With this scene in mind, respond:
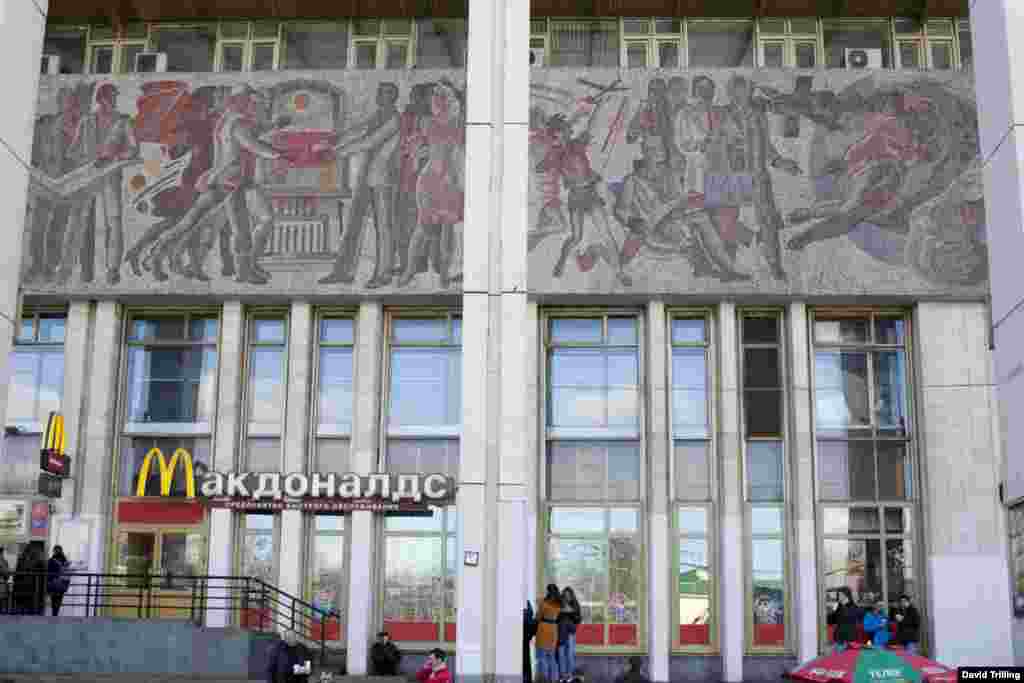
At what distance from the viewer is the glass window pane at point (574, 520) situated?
28.4 m

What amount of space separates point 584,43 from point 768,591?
42.2 feet

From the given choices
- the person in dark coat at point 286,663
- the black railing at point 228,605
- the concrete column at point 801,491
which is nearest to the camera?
the person in dark coat at point 286,663

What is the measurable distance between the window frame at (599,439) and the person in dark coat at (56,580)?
30.8 feet

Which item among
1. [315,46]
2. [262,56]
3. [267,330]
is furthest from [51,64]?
[267,330]

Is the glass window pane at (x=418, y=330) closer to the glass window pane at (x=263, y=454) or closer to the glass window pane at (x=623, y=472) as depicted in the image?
the glass window pane at (x=263, y=454)

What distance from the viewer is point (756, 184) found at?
94.1ft

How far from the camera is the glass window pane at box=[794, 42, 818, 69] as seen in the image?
30516 millimetres

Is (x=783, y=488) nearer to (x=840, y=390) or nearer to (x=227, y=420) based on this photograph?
(x=840, y=390)

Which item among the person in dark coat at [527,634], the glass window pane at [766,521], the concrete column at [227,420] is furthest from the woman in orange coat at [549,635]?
the concrete column at [227,420]

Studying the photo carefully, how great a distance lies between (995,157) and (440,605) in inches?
668

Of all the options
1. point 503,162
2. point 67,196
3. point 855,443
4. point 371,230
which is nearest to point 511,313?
point 503,162

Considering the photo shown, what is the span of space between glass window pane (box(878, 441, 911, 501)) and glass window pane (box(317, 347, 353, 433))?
11283mm

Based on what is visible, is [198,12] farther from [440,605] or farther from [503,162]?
[440,605]

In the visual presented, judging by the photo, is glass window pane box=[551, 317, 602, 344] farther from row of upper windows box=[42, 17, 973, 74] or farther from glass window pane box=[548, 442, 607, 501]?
row of upper windows box=[42, 17, 973, 74]
